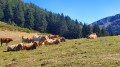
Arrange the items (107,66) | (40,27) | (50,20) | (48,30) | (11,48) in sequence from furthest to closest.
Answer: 1. (50,20)
2. (48,30)
3. (40,27)
4. (11,48)
5. (107,66)

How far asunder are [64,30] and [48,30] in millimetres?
15362

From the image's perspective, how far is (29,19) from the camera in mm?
102312

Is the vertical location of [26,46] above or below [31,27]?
below

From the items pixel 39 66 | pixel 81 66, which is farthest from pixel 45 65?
pixel 81 66

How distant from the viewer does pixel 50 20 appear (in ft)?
380

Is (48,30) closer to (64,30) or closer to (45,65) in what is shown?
(64,30)

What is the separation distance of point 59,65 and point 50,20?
108 metres

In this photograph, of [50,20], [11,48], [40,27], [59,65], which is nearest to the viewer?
[59,65]

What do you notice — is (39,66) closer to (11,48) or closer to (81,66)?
(81,66)

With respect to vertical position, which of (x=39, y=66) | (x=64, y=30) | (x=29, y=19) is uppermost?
(x=29, y=19)

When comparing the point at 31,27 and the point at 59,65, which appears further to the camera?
the point at 31,27

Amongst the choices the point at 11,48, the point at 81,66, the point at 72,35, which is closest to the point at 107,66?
the point at 81,66

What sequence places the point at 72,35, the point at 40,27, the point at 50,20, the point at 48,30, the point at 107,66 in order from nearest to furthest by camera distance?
1. the point at 107,66
2. the point at 72,35
3. the point at 40,27
4. the point at 48,30
5. the point at 50,20

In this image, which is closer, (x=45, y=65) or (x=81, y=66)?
(x=81, y=66)
